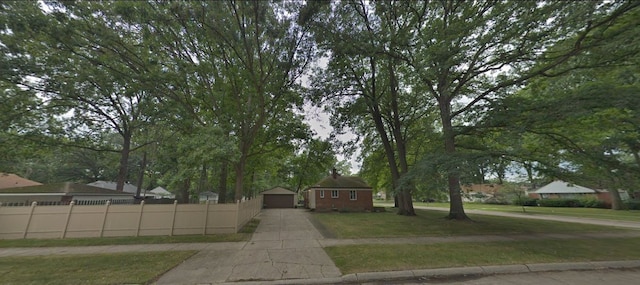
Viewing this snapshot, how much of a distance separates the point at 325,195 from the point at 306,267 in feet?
67.5

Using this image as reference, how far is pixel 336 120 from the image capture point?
64.6 ft

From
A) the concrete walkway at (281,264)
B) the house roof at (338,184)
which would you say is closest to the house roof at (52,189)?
the concrete walkway at (281,264)

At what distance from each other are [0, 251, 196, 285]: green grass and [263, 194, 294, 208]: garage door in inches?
1046

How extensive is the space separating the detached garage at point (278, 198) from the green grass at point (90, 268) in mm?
26593

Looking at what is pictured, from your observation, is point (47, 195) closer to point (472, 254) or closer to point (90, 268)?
point (90, 268)

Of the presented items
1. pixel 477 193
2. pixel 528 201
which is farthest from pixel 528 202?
pixel 477 193

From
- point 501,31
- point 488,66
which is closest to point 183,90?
point 501,31

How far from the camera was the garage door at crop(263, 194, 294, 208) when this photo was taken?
33959 millimetres

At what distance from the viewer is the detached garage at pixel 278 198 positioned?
112ft

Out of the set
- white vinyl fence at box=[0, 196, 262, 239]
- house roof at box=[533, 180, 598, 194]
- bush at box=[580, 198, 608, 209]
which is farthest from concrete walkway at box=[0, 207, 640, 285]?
house roof at box=[533, 180, 598, 194]

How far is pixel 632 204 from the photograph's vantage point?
24250 mm

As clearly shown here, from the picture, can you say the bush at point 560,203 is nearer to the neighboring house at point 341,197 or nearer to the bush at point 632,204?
the bush at point 632,204

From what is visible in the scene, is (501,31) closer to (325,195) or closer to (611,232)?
(611,232)

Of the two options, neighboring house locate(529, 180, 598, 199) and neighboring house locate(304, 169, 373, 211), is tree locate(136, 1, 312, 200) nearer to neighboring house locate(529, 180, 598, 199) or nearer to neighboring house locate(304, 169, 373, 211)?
neighboring house locate(304, 169, 373, 211)
